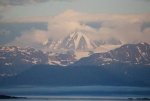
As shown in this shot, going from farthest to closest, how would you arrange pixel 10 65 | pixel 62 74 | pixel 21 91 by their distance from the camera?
pixel 21 91
pixel 62 74
pixel 10 65

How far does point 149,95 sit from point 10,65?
40900mm

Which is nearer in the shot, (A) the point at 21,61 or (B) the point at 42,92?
(A) the point at 21,61

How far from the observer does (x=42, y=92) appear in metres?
191

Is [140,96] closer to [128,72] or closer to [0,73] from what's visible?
[128,72]

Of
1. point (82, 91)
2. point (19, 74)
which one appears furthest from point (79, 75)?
point (19, 74)

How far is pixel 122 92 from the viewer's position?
587ft

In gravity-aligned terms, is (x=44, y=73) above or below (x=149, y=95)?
above

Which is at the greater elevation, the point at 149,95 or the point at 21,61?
the point at 21,61

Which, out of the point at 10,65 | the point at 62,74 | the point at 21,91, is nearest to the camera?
the point at 10,65

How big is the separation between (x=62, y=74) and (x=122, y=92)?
2227 centimetres

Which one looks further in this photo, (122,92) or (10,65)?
(122,92)

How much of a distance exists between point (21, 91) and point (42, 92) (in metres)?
12.6

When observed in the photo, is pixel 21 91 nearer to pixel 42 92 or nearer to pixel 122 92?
pixel 42 92

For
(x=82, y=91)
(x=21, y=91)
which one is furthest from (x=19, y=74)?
(x=82, y=91)
